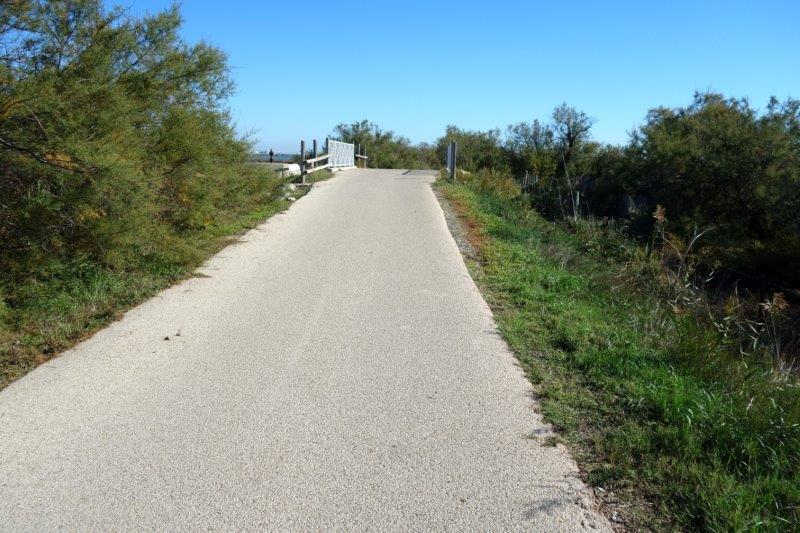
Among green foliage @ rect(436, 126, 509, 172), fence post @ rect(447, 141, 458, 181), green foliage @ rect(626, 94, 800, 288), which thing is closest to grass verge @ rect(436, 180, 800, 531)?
green foliage @ rect(626, 94, 800, 288)

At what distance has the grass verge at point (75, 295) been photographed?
19.4 ft

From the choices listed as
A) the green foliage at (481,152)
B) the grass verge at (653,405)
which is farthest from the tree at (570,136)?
the grass verge at (653,405)

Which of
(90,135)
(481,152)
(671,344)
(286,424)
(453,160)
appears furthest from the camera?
(481,152)

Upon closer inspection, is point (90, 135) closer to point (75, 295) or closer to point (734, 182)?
point (75, 295)

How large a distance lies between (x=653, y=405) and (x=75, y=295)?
20.5 feet

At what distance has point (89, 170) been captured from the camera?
675cm

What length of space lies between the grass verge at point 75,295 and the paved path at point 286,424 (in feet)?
0.77

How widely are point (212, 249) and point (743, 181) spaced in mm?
18373

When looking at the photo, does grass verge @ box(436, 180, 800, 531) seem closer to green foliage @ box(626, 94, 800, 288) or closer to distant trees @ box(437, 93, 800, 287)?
distant trees @ box(437, 93, 800, 287)

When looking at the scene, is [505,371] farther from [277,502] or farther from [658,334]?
[277,502]

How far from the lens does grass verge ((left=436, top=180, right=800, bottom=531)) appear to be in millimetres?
3578

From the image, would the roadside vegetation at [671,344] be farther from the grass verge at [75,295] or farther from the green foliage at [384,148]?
the green foliage at [384,148]

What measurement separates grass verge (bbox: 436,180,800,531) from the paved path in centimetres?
27

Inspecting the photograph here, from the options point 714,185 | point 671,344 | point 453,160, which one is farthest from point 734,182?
point 671,344
